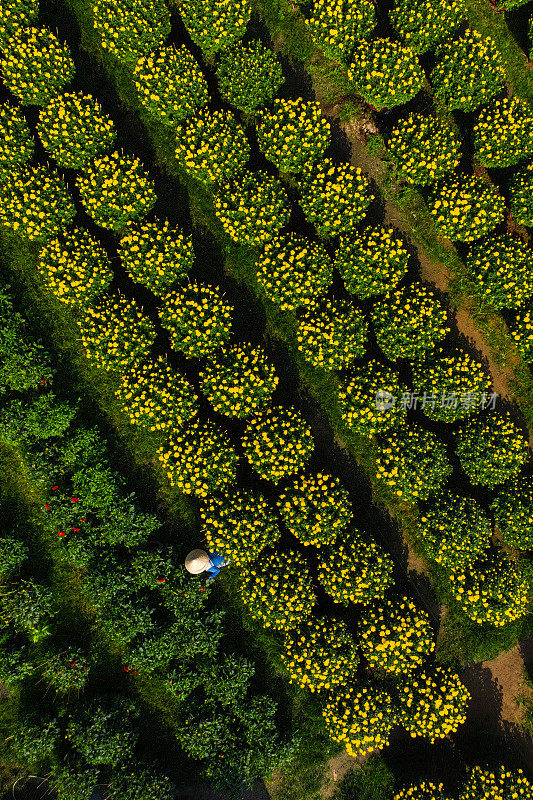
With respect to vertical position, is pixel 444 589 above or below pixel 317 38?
below

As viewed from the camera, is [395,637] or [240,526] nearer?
[240,526]

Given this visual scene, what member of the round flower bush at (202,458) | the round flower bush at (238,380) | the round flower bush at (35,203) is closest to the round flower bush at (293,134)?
the round flower bush at (238,380)

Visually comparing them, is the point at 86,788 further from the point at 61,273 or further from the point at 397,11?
the point at 397,11

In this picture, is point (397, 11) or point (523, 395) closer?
point (397, 11)

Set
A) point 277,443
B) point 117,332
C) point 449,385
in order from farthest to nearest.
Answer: point 449,385 → point 117,332 → point 277,443

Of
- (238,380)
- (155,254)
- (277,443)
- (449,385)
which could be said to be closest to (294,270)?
(238,380)

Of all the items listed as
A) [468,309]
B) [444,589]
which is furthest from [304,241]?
[444,589]

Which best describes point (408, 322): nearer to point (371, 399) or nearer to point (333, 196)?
point (371, 399)
